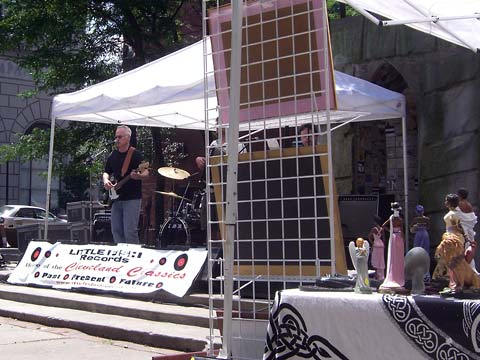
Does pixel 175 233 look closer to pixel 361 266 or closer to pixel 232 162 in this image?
pixel 232 162

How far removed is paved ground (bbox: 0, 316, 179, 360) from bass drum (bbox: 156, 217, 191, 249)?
3.70 m

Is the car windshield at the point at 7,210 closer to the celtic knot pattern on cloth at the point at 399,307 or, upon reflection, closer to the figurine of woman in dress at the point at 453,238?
the figurine of woman in dress at the point at 453,238

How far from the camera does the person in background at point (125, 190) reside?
30.0 ft

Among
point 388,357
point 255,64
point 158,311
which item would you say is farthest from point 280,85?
point 158,311

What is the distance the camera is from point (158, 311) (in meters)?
7.35

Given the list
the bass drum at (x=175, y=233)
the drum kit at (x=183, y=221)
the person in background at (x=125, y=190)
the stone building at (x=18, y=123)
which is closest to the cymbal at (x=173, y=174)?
the drum kit at (x=183, y=221)

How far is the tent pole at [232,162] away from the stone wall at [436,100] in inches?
176

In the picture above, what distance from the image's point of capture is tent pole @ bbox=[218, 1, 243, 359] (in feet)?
14.1

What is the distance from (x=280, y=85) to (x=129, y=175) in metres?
4.76

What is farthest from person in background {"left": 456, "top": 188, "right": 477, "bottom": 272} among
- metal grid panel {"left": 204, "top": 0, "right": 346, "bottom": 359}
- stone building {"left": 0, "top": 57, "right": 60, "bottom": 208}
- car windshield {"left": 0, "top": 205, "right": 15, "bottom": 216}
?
stone building {"left": 0, "top": 57, "right": 60, "bottom": 208}

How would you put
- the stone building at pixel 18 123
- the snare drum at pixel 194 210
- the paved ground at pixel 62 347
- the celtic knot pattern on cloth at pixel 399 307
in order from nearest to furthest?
1. the celtic knot pattern on cloth at pixel 399 307
2. the paved ground at pixel 62 347
3. the snare drum at pixel 194 210
4. the stone building at pixel 18 123

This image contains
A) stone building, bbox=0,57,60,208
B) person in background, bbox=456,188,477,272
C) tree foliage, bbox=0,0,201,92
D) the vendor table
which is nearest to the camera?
the vendor table

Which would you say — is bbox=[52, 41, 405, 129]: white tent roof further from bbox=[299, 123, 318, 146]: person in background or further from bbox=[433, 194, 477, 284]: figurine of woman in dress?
bbox=[433, 194, 477, 284]: figurine of woman in dress

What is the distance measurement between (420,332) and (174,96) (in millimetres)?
6026
